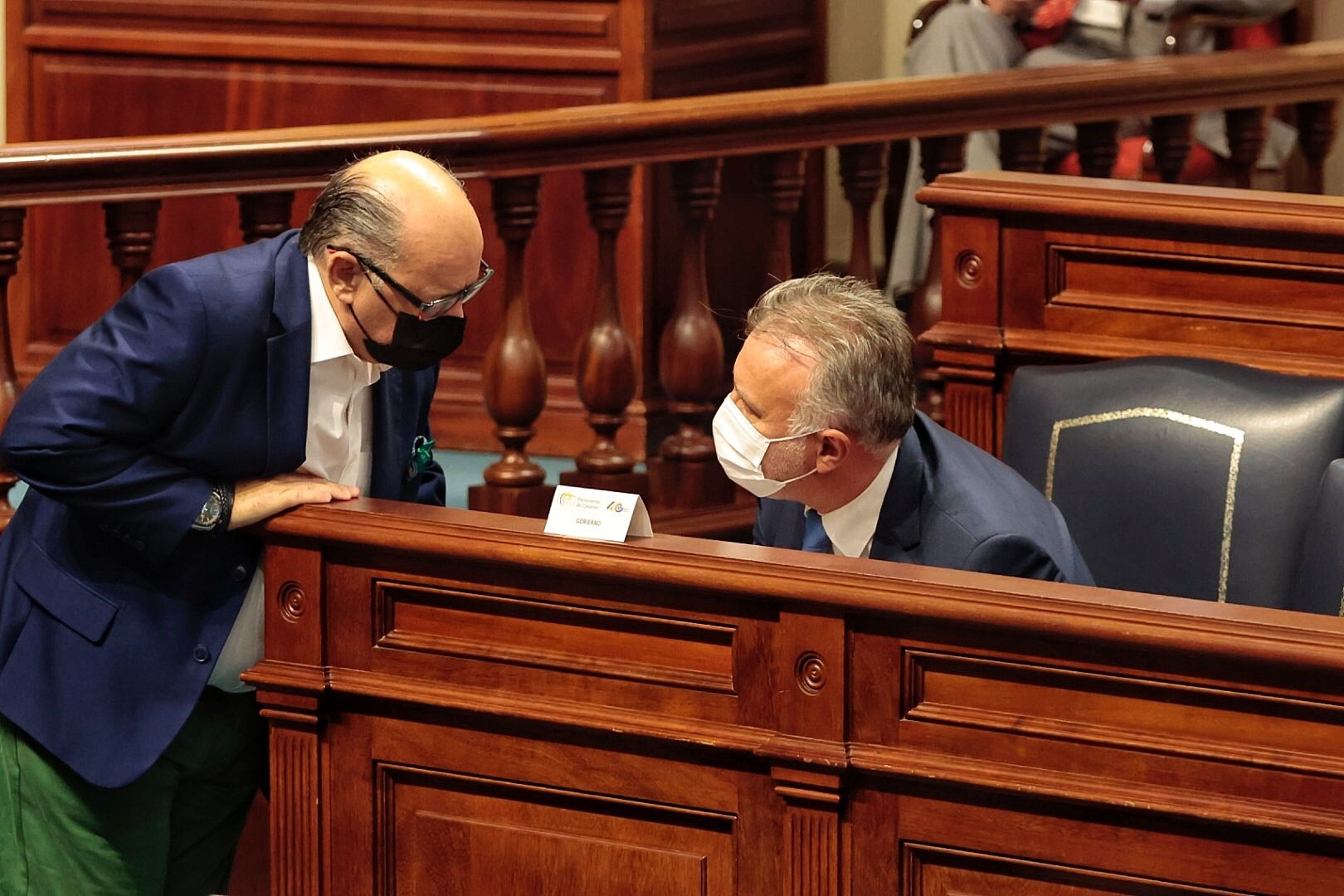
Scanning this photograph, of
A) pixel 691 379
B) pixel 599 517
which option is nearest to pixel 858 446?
pixel 599 517

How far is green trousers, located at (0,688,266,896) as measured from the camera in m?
2.69

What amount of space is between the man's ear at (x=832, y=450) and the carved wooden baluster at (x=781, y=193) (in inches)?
61.1

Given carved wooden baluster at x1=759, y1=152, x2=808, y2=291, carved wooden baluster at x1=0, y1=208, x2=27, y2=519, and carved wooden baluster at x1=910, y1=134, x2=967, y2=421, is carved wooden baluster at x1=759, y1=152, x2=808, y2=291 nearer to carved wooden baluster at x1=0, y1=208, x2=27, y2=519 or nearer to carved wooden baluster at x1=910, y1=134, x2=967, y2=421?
carved wooden baluster at x1=910, y1=134, x2=967, y2=421

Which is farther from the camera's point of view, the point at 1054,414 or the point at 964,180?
the point at 964,180

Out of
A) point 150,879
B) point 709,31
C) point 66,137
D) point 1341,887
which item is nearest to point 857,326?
point 1341,887

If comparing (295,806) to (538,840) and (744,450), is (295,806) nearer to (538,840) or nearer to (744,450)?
(538,840)

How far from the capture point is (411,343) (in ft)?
8.69

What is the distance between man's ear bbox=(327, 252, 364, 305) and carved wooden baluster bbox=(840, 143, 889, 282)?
68.5 inches

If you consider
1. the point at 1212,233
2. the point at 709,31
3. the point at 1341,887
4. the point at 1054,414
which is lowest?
the point at 1341,887

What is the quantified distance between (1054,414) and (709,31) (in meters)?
2.57

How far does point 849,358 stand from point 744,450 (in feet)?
0.59

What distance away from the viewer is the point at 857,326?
260cm

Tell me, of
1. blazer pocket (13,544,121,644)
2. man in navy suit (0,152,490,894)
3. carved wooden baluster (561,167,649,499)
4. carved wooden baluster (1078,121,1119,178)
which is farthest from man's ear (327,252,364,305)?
carved wooden baluster (1078,121,1119,178)

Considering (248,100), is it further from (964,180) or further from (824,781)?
(824,781)
